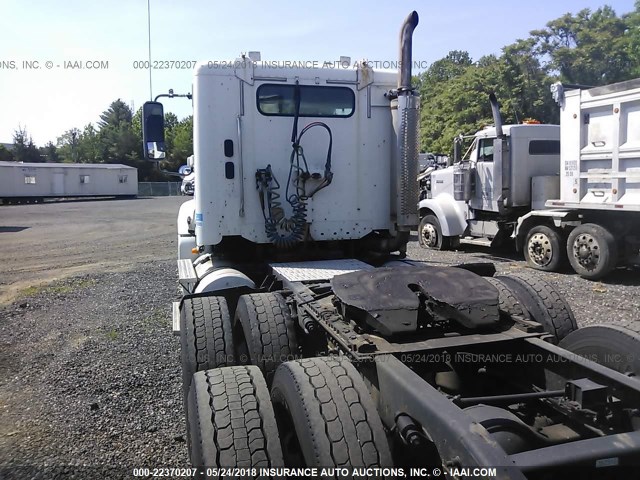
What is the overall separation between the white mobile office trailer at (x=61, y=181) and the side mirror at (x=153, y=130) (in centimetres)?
3879

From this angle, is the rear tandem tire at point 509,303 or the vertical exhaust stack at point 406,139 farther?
the vertical exhaust stack at point 406,139

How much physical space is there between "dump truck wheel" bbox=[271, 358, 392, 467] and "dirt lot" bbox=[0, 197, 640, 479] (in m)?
1.45

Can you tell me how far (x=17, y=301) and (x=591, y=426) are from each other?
350 inches

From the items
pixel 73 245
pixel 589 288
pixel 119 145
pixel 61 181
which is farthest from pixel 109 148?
pixel 589 288

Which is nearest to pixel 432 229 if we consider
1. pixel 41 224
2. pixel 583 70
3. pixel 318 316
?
pixel 318 316

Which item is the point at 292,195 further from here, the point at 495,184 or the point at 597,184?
the point at 495,184

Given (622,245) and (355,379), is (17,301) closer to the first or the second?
(355,379)

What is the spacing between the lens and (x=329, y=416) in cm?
232

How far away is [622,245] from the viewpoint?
949cm

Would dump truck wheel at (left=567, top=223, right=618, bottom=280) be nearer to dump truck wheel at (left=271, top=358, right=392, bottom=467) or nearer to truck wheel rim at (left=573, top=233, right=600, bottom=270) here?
truck wheel rim at (left=573, top=233, right=600, bottom=270)

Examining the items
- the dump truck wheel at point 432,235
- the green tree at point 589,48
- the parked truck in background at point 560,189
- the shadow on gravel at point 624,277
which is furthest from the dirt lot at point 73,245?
the green tree at point 589,48

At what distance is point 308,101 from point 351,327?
9.09 feet

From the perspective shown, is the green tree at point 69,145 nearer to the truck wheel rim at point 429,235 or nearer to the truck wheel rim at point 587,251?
the truck wheel rim at point 429,235

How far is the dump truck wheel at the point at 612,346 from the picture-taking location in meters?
2.88
